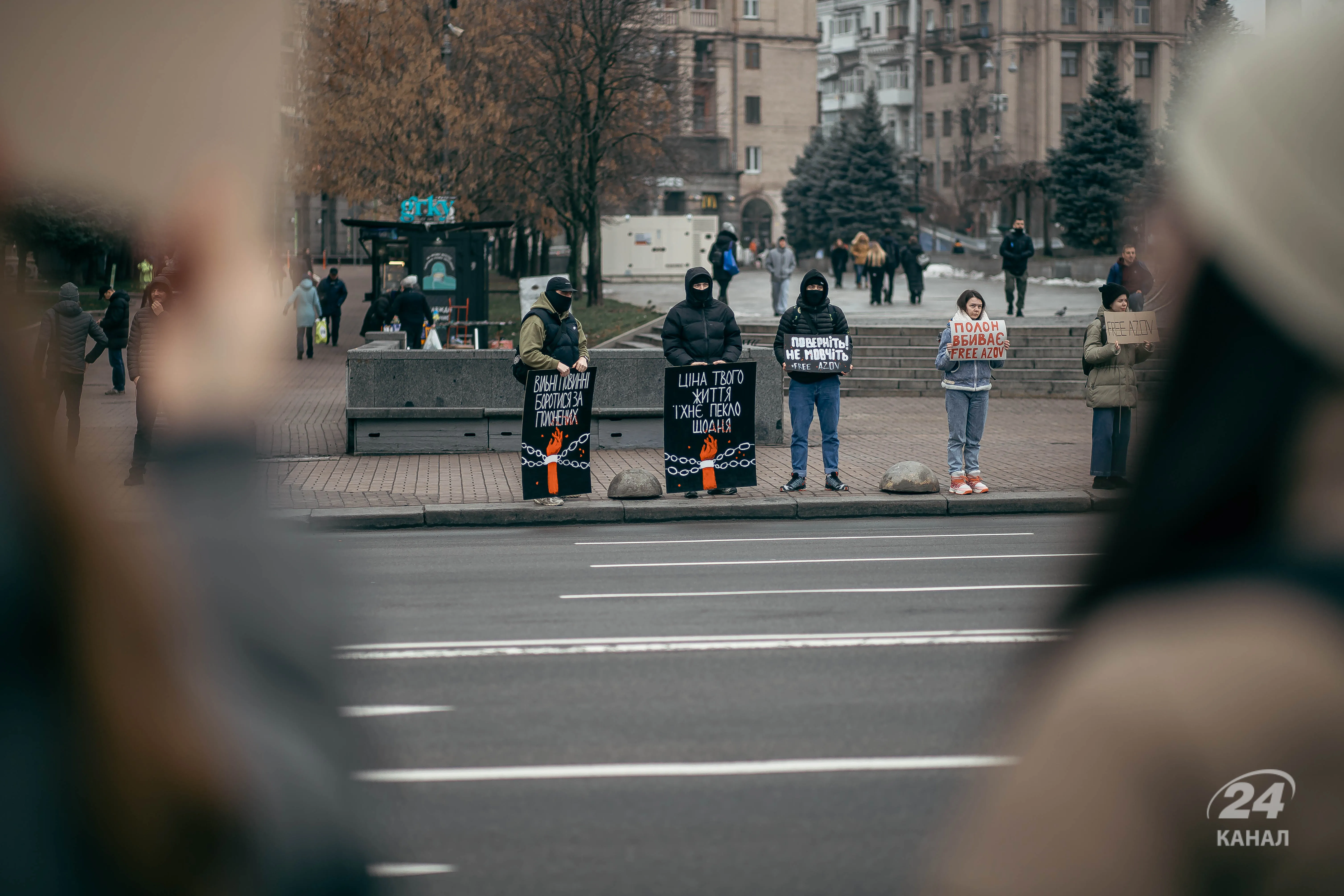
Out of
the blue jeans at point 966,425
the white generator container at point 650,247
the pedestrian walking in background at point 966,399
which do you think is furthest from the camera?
the white generator container at point 650,247

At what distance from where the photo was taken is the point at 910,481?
13281 millimetres

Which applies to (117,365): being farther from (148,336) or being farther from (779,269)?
(148,336)

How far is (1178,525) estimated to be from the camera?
1098 mm

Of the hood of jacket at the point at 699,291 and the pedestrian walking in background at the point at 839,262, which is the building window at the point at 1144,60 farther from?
A: the hood of jacket at the point at 699,291

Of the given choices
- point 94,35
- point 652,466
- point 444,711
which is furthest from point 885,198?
point 94,35

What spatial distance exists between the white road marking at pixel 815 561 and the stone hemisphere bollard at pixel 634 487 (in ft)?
9.25

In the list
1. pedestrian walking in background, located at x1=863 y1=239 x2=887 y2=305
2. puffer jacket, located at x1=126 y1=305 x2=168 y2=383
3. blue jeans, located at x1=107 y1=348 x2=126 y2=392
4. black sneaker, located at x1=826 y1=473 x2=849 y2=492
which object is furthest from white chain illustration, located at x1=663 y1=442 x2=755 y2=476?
pedestrian walking in background, located at x1=863 y1=239 x2=887 y2=305

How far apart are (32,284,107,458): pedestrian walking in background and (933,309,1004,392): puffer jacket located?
11.7 meters

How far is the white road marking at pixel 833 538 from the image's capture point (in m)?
11.4

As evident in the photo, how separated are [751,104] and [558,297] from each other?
258 ft

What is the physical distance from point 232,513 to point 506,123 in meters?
37.0

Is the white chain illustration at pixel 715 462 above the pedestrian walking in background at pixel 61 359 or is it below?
below

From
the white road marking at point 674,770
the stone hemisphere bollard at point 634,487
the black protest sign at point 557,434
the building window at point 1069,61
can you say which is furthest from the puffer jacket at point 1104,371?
the building window at point 1069,61

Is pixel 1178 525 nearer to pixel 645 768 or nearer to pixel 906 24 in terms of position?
pixel 645 768
